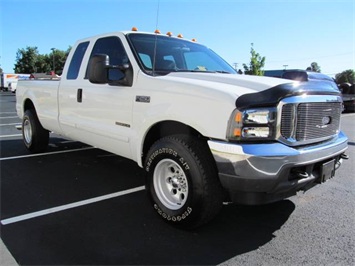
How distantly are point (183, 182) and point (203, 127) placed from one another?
66cm

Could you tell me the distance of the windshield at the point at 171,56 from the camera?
415 centimetres

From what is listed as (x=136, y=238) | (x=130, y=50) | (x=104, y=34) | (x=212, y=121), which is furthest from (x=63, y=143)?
(x=212, y=121)

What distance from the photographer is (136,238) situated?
127 inches

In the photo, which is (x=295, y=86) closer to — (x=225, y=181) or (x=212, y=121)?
(x=212, y=121)

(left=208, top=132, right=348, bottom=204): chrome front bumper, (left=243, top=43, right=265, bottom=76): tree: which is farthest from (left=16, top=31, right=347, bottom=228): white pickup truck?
(left=243, top=43, right=265, bottom=76): tree

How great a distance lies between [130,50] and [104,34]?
0.86 m

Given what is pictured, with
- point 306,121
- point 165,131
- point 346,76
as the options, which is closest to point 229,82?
point 306,121

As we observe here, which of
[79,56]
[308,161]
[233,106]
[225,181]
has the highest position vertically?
[79,56]

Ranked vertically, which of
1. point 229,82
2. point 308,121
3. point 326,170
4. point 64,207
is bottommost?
point 64,207

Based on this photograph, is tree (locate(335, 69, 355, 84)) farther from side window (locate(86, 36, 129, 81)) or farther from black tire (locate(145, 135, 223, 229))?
black tire (locate(145, 135, 223, 229))

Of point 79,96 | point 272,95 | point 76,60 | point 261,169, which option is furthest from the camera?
point 76,60

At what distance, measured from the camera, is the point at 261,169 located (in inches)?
111

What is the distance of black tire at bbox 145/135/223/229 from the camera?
10.3ft

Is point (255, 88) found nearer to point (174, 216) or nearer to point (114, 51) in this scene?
point (174, 216)
